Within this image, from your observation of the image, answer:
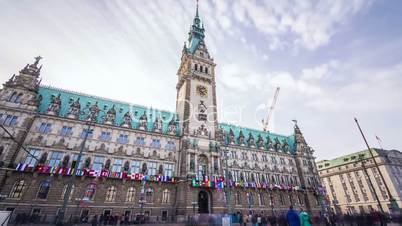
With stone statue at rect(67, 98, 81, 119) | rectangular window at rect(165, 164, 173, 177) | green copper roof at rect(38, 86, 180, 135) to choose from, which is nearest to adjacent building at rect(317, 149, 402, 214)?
rectangular window at rect(165, 164, 173, 177)

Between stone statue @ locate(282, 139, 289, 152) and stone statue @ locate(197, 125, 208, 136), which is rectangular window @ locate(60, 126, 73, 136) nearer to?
stone statue @ locate(197, 125, 208, 136)

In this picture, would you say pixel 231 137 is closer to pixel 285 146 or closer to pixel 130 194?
pixel 285 146

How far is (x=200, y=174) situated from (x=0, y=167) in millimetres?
34049

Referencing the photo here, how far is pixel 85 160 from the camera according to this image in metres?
36.6

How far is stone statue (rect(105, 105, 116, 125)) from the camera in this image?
41903 mm

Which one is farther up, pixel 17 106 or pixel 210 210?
pixel 17 106

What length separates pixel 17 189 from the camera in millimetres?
30922

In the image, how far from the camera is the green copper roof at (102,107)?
40688 millimetres

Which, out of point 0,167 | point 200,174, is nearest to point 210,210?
point 200,174

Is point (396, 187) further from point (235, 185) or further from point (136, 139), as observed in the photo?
point (136, 139)

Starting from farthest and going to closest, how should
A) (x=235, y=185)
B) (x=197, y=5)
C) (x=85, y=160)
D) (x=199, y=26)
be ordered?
1. (x=197, y=5)
2. (x=199, y=26)
3. (x=235, y=185)
4. (x=85, y=160)

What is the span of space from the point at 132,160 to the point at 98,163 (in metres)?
6.28

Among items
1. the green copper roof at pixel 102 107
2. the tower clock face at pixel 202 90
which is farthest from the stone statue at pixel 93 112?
the tower clock face at pixel 202 90

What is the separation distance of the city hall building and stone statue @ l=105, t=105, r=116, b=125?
207 millimetres
